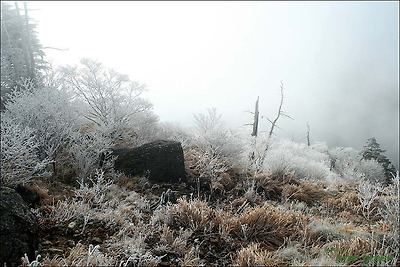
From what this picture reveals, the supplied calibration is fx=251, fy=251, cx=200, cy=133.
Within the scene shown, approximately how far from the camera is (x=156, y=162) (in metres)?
7.03

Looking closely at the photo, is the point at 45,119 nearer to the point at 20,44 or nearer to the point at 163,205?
the point at 163,205

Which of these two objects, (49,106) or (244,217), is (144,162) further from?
(244,217)

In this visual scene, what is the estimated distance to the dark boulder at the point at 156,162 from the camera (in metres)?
6.88

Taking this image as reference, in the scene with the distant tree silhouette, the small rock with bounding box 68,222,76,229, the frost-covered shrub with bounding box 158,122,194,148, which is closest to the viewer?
the small rock with bounding box 68,222,76,229

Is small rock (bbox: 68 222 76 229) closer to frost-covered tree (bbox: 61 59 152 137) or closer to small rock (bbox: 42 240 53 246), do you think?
small rock (bbox: 42 240 53 246)

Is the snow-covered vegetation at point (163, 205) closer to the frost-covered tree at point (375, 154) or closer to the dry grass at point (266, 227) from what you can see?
the dry grass at point (266, 227)

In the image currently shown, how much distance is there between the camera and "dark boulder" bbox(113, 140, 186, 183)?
6.88 metres

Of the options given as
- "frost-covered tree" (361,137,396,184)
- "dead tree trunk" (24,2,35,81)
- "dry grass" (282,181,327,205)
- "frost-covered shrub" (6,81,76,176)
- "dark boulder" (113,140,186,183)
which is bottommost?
Answer: "frost-covered tree" (361,137,396,184)

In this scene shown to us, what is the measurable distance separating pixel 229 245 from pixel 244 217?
640 millimetres

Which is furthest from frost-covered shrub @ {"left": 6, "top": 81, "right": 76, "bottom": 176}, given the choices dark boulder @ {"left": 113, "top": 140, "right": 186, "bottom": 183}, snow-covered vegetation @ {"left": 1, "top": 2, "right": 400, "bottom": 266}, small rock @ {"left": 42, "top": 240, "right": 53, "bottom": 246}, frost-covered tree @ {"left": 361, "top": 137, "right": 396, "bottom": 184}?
frost-covered tree @ {"left": 361, "top": 137, "right": 396, "bottom": 184}

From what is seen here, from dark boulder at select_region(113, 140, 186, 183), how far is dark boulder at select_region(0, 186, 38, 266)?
347cm

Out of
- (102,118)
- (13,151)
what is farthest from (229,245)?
(102,118)

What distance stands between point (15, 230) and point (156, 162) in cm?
405

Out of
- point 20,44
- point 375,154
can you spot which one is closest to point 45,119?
point 20,44
